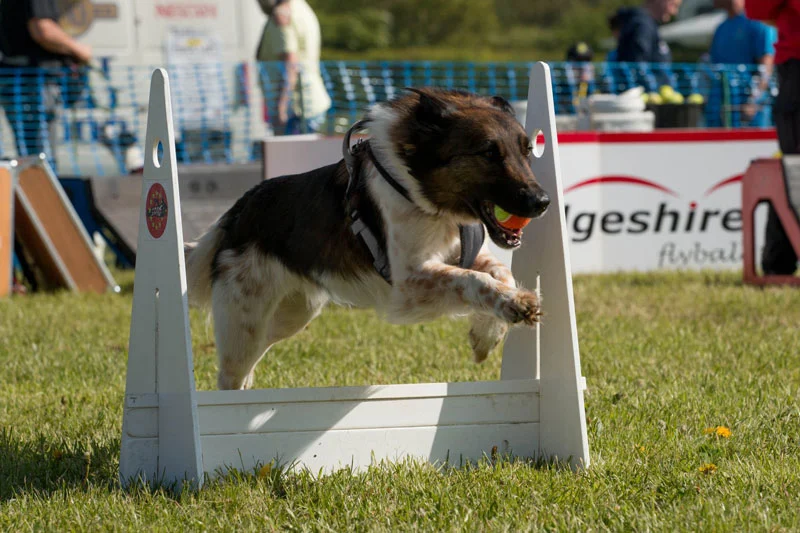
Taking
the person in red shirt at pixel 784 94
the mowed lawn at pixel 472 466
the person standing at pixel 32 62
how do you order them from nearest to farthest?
the mowed lawn at pixel 472 466
the person in red shirt at pixel 784 94
the person standing at pixel 32 62

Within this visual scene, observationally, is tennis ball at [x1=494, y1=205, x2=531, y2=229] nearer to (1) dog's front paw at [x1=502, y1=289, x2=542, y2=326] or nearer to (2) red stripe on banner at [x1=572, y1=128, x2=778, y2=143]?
(1) dog's front paw at [x1=502, y1=289, x2=542, y2=326]

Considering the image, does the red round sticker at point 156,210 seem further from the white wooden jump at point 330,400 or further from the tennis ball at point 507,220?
the tennis ball at point 507,220

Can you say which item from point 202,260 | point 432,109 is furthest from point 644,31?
point 432,109

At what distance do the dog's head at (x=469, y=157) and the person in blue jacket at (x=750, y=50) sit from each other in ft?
26.5

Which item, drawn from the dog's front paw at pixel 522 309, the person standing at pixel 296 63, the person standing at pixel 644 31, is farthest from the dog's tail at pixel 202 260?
the person standing at pixel 644 31

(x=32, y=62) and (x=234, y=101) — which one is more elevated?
(x=32, y=62)

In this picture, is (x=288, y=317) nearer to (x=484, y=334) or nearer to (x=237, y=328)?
(x=237, y=328)

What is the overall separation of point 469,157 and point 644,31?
334 inches

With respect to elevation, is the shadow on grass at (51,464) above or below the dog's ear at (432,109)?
below

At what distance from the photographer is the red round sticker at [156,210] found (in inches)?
127

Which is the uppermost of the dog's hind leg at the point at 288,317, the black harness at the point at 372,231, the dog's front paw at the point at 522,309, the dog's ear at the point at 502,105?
the dog's ear at the point at 502,105

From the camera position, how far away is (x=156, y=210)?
3264mm

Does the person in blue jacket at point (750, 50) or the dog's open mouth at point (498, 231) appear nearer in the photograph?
the dog's open mouth at point (498, 231)

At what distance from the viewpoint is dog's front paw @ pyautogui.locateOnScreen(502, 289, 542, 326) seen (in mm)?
3086
